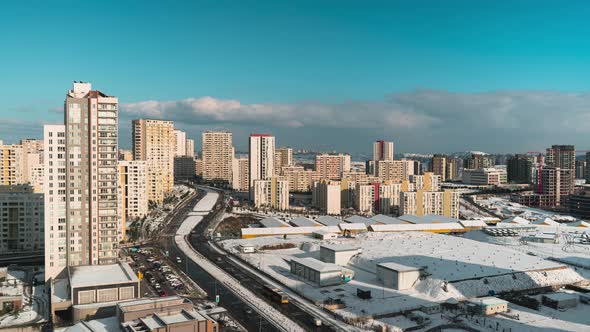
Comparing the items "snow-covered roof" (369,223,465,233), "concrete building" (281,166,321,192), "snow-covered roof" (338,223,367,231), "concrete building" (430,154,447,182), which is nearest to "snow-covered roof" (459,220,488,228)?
"snow-covered roof" (369,223,465,233)

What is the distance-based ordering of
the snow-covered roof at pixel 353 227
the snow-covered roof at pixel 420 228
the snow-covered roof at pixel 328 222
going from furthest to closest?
the snow-covered roof at pixel 328 222 < the snow-covered roof at pixel 420 228 < the snow-covered roof at pixel 353 227

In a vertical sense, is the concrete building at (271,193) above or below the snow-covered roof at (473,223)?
above

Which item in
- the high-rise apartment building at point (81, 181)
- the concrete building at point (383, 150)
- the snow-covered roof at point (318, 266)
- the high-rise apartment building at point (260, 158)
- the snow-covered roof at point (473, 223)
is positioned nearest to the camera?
the high-rise apartment building at point (81, 181)

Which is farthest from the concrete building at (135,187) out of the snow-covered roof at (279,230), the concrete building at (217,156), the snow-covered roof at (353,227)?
the concrete building at (217,156)

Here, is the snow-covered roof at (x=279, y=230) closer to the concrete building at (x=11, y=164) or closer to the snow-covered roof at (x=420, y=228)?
the snow-covered roof at (x=420, y=228)

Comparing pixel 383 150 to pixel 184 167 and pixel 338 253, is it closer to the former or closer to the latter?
pixel 184 167

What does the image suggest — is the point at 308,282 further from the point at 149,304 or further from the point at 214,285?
the point at 149,304

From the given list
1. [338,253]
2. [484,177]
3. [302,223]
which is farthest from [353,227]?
[484,177]
